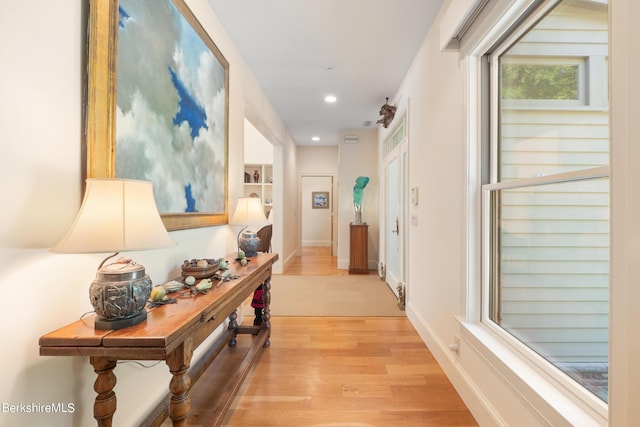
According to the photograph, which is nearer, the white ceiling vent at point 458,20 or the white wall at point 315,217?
the white ceiling vent at point 458,20

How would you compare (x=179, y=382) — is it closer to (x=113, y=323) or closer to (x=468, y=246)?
(x=113, y=323)

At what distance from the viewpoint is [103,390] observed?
1.03 metres

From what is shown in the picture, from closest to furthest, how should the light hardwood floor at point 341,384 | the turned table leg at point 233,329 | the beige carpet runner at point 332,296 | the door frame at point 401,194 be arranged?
the light hardwood floor at point 341,384 → the turned table leg at point 233,329 → the beige carpet runner at point 332,296 → the door frame at point 401,194

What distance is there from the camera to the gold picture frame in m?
1.10

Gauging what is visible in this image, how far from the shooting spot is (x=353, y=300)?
12.1ft

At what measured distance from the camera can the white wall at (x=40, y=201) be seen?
2.78 ft

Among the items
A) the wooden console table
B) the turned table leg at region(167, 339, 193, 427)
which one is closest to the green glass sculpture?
the wooden console table

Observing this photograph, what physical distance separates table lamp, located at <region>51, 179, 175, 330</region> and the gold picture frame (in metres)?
0.27

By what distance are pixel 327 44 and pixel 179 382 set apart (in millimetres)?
2744

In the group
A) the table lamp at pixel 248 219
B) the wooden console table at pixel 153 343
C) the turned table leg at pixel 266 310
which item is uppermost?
the table lamp at pixel 248 219

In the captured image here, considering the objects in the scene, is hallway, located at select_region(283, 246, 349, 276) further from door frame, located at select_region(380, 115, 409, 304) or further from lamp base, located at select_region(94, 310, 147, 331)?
lamp base, located at select_region(94, 310, 147, 331)

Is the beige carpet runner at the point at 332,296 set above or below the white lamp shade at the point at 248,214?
below

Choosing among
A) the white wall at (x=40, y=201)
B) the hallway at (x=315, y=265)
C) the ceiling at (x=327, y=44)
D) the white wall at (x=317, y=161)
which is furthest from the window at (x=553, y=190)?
Result: the white wall at (x=317, y=161)

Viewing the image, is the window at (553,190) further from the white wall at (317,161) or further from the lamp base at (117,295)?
the white wall at (317,161)
